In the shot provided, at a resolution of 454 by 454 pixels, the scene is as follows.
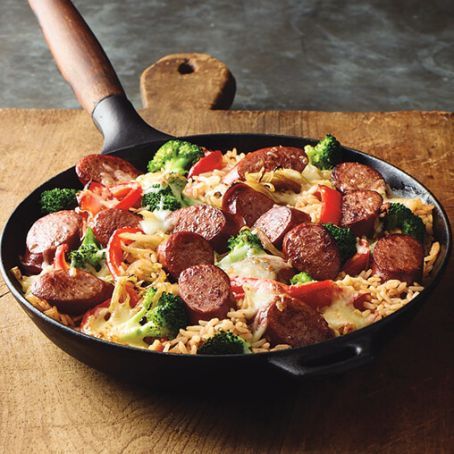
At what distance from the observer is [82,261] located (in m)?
3.23

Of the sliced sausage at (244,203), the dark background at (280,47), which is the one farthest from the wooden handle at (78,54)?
the dark background at (280,47)

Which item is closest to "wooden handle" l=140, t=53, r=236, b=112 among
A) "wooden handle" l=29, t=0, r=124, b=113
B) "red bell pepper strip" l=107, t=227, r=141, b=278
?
"wooden handle" l=29, t=0, r=124, b=113

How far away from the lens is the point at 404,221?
340cm

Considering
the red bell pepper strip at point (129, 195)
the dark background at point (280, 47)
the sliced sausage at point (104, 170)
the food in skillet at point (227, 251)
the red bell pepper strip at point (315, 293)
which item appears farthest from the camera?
the dark background at point (280, 47)

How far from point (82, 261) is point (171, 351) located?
0.65m

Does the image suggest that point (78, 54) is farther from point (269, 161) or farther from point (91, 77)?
point (269, 161)

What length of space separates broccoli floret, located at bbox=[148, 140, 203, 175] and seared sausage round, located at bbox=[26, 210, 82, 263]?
22.3 inches

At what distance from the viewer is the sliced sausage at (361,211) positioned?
11.3ft

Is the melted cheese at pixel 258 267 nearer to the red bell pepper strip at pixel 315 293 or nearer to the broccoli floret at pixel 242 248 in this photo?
the broccoli floret at pixel 242 248

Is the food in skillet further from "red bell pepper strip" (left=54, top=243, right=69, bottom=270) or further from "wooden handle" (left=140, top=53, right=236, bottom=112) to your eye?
"wooden handle" (left=140, top=53, right=236, bottom=112)

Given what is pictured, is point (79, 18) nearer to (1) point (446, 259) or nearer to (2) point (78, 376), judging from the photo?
(2) point (78, 376)

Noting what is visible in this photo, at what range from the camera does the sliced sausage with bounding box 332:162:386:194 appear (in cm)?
374

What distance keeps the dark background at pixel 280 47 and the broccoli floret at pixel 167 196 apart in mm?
4634

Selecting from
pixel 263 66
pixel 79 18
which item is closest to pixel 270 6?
pixel 263 66
